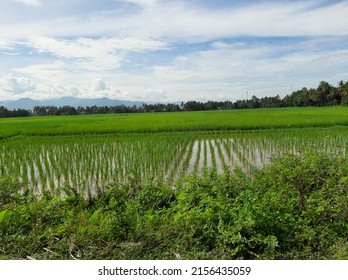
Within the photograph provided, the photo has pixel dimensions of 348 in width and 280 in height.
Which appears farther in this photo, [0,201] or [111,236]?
[0,201]

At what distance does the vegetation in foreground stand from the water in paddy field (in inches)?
50.2

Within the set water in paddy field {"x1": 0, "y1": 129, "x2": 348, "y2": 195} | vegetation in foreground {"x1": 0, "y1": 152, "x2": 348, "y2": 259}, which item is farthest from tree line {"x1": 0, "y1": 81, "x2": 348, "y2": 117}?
vegetation in foreground {"x1": 0, "y1": 152, "x2": 348, "y2": 259}

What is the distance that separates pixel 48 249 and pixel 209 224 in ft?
4.93

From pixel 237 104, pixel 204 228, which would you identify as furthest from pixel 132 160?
pixel 237 104

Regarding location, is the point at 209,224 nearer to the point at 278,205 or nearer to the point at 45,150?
the point at 278,205

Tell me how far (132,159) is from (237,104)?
53.7 metres

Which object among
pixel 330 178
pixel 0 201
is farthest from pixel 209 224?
pixel 0 201

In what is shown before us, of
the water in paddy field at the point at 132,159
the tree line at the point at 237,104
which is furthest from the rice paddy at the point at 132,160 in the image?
the tree line at the point at 237,104

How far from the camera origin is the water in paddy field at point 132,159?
20.2 ft

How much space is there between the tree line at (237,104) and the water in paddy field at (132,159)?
3844 cm

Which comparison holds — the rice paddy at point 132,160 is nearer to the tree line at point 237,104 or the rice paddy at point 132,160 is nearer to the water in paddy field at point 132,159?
the water in paddy field at point 132,159

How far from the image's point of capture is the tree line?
46.1 metres

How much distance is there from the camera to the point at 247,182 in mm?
3789

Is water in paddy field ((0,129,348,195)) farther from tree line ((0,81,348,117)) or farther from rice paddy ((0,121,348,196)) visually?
tree line ((0,81,348,117))
